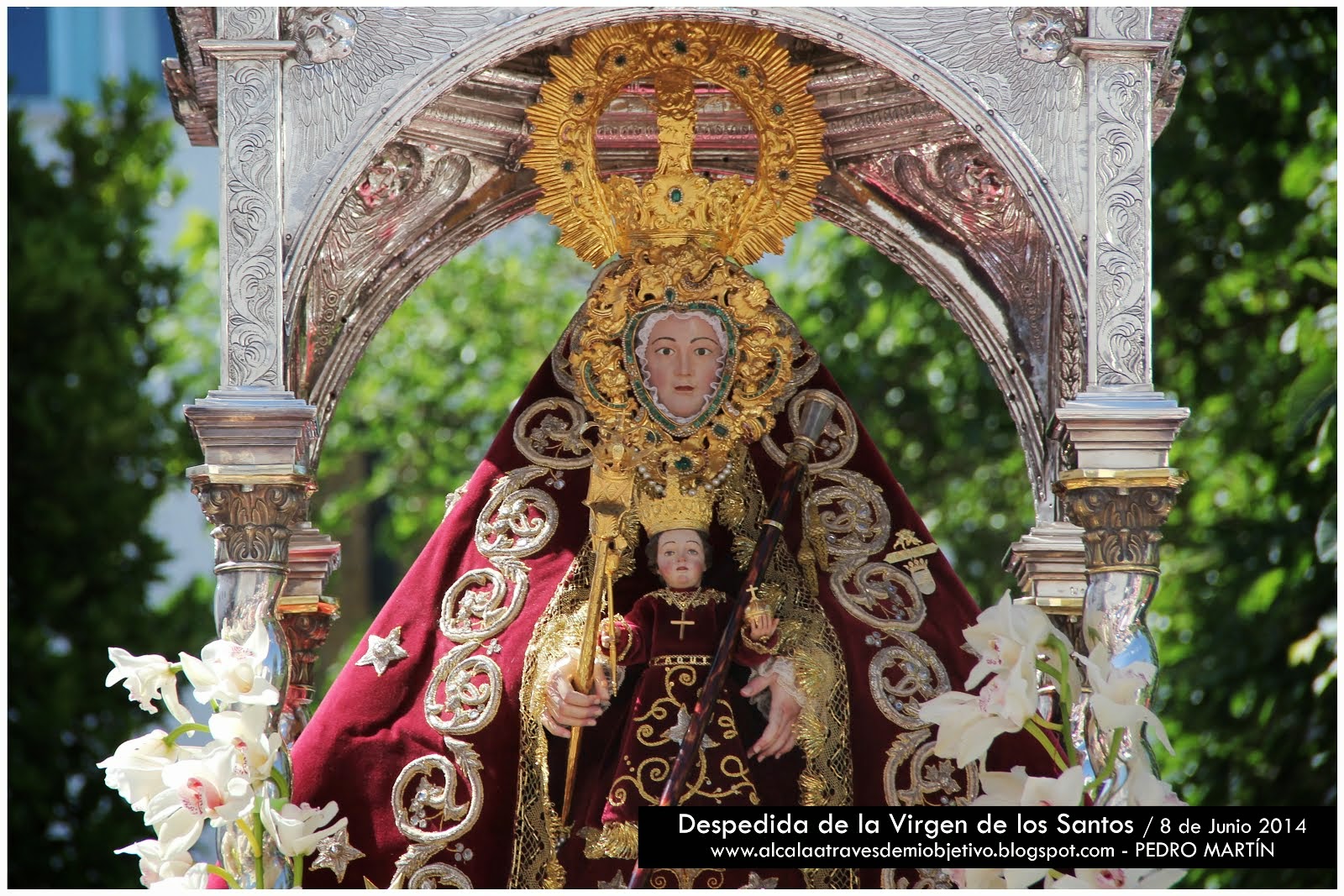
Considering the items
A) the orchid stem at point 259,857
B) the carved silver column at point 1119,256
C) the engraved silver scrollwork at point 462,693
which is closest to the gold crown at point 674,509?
the engraved silver scrollwork at point 462,693

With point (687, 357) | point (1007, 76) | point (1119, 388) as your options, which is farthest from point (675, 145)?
point (1119, 388)

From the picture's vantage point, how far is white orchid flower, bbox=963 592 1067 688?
19.4ft

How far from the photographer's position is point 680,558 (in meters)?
7.33

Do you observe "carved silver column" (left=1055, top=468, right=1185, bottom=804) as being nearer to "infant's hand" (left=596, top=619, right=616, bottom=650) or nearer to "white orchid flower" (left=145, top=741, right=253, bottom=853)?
→ "infant's hand" (left=596, top=619, right=616, bottom=650)

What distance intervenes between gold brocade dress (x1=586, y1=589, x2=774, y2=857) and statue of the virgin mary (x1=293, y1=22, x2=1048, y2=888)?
3cm

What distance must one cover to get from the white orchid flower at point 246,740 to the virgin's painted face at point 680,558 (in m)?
1.58

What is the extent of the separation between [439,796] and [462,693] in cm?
35

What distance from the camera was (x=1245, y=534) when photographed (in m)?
11.9

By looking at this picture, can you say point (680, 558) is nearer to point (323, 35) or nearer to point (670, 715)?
point (670, 715)

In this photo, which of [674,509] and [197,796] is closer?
[197,796]

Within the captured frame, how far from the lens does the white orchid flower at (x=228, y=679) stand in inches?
245

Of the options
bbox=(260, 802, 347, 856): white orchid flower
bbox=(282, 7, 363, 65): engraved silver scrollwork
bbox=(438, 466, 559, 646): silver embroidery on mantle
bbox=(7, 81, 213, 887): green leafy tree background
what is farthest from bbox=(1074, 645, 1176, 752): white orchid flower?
bbox=(7, 81, 213, 887): green leafy tree background

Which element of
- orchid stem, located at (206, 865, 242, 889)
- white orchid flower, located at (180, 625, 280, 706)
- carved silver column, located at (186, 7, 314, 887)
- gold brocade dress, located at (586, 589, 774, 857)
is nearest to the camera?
white orchid flower, located at (180, 625, 280, 706)

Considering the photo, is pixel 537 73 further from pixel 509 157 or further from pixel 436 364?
pixel 436 364
